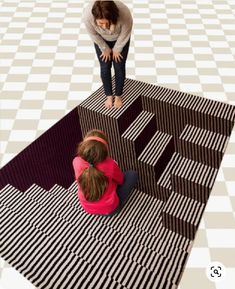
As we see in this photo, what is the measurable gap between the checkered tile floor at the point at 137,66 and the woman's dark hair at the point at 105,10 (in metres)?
1.50

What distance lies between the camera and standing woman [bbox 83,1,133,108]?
2557mm

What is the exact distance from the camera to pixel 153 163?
312cm

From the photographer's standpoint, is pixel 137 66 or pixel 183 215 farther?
pixel 137 66

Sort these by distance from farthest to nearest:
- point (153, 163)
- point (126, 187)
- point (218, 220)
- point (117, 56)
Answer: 1. point (153, 163)
2. point (117, 56)
3. point (126, 187)
4. point (218, 220)

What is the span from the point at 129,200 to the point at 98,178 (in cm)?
91

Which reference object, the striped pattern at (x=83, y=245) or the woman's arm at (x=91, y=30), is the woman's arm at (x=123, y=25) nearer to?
the woman's arm at (x=91, y=30)

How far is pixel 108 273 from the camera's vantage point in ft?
7.28

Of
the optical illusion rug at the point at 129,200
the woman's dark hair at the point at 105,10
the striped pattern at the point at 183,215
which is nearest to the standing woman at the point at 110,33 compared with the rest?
the woman's dark hair at the point at 105,10

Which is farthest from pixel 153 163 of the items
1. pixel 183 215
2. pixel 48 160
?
pixel 48 160

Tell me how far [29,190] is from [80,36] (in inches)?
118

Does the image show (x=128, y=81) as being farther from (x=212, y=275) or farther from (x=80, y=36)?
(x=212, y=275)

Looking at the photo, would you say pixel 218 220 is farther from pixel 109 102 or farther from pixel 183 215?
A: pixel 109 102

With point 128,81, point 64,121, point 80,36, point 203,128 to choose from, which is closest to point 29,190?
point 64,121

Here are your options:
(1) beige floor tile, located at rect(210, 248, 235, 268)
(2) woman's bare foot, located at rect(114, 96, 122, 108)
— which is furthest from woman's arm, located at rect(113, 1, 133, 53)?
(1) beige floor tile, located at rect(210, 248, 235, 268)
